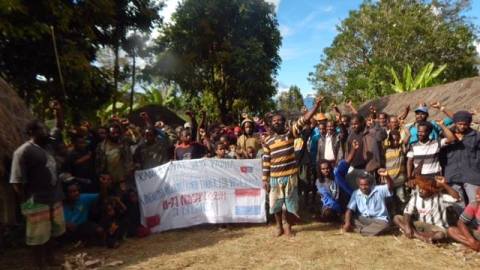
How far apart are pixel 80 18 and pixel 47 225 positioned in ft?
31.2

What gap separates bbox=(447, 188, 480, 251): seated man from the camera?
18.0 ft

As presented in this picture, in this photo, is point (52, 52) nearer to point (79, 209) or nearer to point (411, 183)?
point (79, 209)

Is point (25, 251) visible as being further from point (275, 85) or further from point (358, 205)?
point (275, 85)

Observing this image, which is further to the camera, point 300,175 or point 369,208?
point 300,175

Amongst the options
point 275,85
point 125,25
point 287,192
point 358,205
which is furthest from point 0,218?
point 275,85

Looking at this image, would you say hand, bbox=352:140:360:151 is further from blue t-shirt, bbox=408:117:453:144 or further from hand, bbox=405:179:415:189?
hand, bbox=405:179:415:189

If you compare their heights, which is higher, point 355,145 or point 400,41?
point 400,41

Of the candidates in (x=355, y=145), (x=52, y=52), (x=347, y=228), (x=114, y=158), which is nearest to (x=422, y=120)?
(x=355, y=145)

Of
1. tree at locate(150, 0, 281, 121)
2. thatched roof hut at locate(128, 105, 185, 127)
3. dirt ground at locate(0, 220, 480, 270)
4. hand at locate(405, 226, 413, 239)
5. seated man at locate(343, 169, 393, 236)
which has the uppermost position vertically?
tree at locate(150, 0, 281, 121)

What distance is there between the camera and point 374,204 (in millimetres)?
6516

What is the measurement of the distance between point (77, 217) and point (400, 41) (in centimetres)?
2442

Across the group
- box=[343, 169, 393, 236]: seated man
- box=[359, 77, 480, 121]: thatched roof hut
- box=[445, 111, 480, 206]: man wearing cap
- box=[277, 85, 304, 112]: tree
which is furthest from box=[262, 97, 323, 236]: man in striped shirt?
box=[277, 85, 304, 112]: tree

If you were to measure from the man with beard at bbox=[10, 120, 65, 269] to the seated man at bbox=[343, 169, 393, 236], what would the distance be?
4222 millimetres

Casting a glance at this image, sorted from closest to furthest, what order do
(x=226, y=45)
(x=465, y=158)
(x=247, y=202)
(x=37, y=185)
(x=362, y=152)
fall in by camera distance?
(x=37, y=185)
(x=465, y=158)
(x=362, y=152)
(x=247, y=202)
(x=226, y=45)
